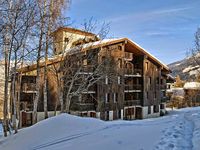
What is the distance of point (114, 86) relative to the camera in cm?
3353

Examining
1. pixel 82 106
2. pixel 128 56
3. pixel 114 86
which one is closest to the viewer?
pixel 82 106

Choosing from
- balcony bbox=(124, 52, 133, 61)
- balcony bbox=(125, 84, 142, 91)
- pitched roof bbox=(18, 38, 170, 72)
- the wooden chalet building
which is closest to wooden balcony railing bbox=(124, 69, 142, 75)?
the wooden chalet building

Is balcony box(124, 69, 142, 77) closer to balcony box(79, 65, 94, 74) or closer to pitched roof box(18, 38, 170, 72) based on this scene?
pitched roof box(18, 38, 170, 72)

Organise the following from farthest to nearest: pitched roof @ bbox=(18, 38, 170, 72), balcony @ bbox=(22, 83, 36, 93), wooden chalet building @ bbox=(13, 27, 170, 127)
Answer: balcony @ bbox=(22, 83, 36, 93) → wooden chalet building @ bbox=(13, 27, 170, 127) → pitched roof @ bbox=(18, 38, 170, 72)

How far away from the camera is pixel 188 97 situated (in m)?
52.3

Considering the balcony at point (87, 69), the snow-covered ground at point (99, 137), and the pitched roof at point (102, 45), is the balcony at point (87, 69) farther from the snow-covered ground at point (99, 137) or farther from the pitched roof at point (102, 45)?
the snow-covered ground at point (99, 137)

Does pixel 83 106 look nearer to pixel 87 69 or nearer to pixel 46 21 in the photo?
pixel 87 69

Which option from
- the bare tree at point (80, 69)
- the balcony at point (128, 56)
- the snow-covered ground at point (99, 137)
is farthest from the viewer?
the balcony at point (128, 56)

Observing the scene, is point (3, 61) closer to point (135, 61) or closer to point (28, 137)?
point (28, 137)

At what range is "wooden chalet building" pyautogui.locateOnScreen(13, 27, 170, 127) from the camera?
22531 mm

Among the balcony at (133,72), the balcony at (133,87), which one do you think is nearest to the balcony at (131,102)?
the balcony at (133,87)

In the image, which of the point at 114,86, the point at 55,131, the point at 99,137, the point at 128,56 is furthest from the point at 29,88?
the point at 99,137

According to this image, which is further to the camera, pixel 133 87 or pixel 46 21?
pixel 133 87

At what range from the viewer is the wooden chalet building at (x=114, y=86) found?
22.5 m
